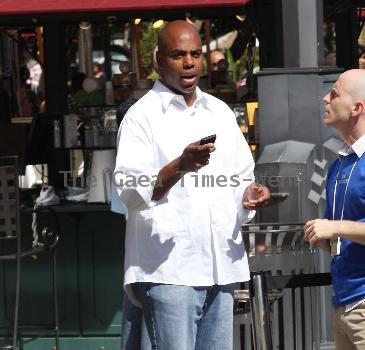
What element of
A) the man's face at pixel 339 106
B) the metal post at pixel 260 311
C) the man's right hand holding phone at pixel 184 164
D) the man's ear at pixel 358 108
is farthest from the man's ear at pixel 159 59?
the metal post at pixel 260 311

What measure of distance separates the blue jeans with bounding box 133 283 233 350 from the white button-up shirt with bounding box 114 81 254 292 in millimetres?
44

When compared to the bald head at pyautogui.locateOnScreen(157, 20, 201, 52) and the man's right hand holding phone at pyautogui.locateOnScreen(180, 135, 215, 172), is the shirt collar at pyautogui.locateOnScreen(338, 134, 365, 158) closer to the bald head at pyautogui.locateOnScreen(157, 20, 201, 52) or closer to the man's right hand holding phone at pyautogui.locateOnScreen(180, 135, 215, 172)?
the man's right hand holding phone at pyautogui.locateOnScreen(180, 135, 215, 172)

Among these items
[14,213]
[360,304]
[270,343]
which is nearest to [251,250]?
[270,343]

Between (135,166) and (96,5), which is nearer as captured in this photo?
(135,166)

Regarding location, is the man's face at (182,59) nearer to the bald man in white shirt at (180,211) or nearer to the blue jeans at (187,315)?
the bald man in white shirt at (180,211)

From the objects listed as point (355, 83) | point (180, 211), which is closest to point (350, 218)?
point (355, 83)

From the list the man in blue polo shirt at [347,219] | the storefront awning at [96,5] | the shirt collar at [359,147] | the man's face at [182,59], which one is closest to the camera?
the man in blue polo shirt at [347,219]

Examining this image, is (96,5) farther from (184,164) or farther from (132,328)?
(184,164)

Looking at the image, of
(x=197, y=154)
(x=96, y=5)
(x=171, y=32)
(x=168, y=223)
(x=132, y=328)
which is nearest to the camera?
(x=197, y=154)

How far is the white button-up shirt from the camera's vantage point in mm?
4078

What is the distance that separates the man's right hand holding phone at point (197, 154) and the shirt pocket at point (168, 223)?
0.96ft

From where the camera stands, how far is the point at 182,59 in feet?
13.7

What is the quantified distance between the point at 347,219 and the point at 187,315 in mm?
650

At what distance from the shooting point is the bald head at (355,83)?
159 inches
